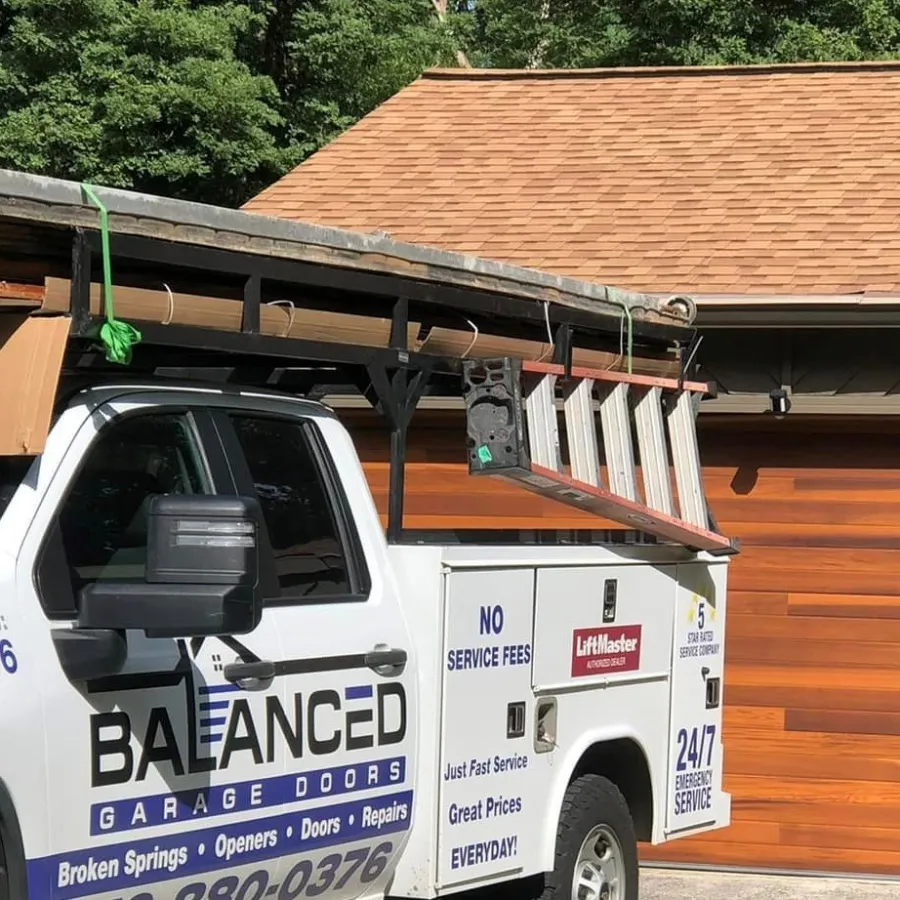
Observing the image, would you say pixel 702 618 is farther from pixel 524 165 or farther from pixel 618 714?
pixel 524 165

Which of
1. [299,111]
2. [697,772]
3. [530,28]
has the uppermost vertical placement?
[530,28]

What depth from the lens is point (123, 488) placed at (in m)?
4.39

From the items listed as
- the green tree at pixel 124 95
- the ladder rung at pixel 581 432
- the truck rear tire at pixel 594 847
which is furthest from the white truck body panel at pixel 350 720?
the green tree at pixel 124 95

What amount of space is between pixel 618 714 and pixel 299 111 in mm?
17649

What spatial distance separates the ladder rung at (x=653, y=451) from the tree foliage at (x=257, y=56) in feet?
43.8

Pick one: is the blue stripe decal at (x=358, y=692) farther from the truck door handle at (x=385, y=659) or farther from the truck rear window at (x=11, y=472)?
the truck rear window at (x=11, y=472)

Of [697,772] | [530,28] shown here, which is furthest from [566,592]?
[530,28]

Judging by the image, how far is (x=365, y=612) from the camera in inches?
199

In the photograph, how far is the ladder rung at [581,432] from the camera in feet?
20.8

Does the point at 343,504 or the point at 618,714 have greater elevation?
the point at 343,504

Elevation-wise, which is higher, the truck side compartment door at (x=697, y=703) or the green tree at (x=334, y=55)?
the green tree at (x=334, y=55)

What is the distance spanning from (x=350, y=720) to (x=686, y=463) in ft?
8.93

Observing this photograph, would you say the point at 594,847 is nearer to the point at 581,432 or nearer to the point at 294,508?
the point at 581,432

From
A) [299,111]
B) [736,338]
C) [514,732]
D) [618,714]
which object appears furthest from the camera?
[299,111]
